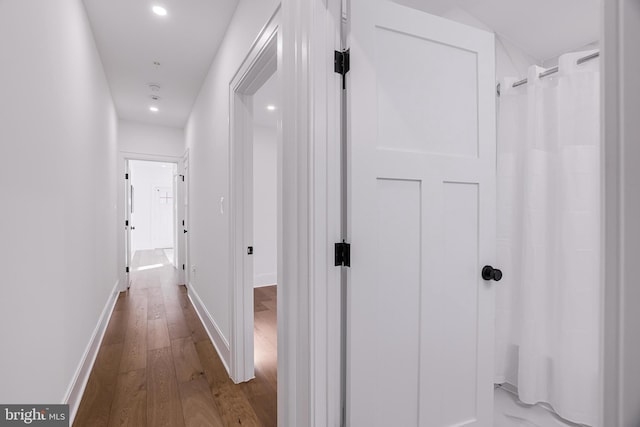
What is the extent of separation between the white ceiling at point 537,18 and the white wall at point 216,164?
108 centimetres

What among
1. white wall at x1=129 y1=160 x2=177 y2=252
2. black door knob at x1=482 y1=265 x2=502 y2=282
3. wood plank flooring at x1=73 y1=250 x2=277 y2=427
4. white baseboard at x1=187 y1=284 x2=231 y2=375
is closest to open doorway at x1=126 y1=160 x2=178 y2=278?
white wall at x1=129 y1=160 x2=177 y2=252

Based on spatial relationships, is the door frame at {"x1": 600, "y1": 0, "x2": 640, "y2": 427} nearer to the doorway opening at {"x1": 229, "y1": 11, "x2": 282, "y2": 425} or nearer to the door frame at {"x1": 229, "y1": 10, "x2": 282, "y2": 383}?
the doorway opening at {"x1": 229, "y1": 11, "x2": 282, "y2": 425}

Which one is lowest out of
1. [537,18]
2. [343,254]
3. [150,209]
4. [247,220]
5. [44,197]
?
[343,254]

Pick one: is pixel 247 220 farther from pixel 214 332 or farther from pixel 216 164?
pixel 214 332

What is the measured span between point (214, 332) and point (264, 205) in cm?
249

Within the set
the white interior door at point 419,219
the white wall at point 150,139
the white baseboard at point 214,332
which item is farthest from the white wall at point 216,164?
the white wall at point 150,139

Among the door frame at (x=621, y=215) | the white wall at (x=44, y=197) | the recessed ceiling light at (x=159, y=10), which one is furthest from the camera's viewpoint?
the recessed ceiling light at (x=159, y=10)

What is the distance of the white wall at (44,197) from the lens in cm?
106

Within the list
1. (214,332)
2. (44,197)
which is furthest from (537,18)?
(214,332)

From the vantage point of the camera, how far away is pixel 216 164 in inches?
106

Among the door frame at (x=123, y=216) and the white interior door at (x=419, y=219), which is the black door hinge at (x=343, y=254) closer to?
the white interior door at (x=419, y=219)

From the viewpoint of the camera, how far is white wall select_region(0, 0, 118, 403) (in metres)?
1.06

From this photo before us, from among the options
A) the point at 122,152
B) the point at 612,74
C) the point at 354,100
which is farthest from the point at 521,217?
the point at 122,152

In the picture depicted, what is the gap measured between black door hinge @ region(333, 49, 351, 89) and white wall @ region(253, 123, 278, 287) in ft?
12.6
